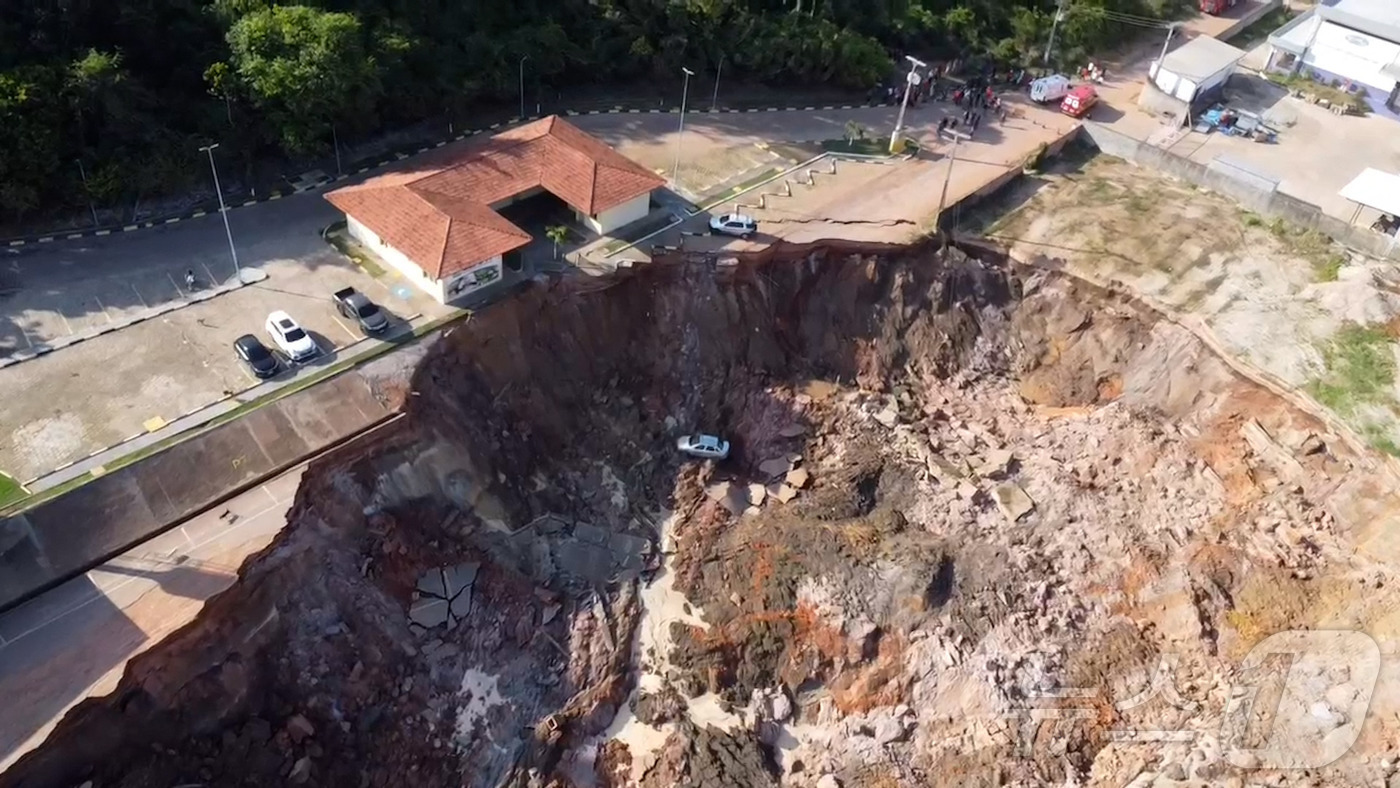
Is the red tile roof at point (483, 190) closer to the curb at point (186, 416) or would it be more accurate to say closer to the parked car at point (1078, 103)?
the curb at point (186, 416)

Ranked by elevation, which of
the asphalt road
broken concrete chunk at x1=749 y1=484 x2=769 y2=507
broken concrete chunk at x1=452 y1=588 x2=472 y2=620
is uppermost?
the asphalt road

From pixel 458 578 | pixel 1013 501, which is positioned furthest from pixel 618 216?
pixel 1013 501

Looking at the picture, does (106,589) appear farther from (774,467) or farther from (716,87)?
(716,87)

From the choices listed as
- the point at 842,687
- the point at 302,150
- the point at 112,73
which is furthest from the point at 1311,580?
the point at 112,73

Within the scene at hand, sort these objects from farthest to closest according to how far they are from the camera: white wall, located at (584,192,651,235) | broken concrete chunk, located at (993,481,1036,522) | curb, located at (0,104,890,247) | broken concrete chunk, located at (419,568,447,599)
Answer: white wall, located at (584,192,651,235) → curb, located at (0,104,890,247) → broken concrete chunk, located at (993,481,1036,522) → broken concrete chunk, located at (419,568,447,599)

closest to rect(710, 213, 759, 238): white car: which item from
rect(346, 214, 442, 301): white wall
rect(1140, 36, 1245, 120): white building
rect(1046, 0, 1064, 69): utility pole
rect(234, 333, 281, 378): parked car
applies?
rect(346, 214, 442, 301): white wall

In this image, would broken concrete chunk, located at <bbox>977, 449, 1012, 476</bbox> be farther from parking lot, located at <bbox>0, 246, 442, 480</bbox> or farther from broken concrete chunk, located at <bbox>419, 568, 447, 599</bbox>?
parking lot, located at <bbox>0, 246, 442, 480</bbox>
